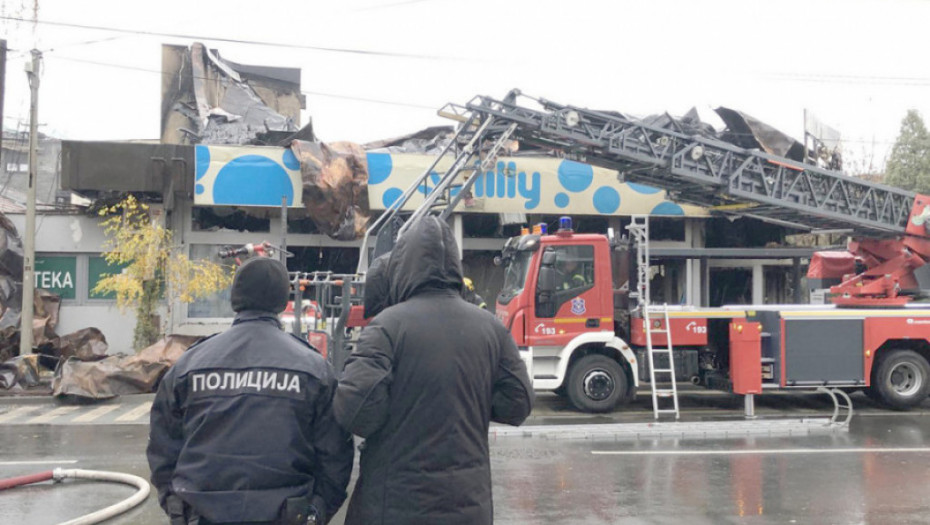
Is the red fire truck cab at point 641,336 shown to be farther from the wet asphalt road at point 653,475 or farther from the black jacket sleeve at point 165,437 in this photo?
the black jacket sleeve at point 165,437

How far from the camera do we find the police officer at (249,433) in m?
2.97

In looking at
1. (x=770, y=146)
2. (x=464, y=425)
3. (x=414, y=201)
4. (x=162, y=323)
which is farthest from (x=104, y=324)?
(x=464, y=425)

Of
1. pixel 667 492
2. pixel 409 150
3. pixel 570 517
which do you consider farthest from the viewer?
pixel 409 150

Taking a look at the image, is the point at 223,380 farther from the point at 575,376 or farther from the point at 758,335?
the point at 758,335

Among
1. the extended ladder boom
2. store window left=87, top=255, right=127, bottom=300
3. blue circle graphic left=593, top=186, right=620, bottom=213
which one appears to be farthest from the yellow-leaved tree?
blue circle graphic left=593, top=186, right=620, bottom=213

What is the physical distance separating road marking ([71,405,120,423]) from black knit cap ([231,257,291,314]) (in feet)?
31.8

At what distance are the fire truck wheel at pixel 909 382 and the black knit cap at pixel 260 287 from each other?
11160mm

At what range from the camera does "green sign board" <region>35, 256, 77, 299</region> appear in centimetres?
1795

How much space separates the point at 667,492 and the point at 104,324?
47.4ft

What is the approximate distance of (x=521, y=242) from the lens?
11.8 m

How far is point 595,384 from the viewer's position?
37.8 ft

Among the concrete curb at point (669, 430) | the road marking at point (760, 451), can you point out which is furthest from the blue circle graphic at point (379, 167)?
the road marking at point (760, 451)

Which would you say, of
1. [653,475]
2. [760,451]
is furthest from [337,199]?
[653,475]

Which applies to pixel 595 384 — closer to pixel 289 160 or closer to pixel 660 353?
pixel 660 353
